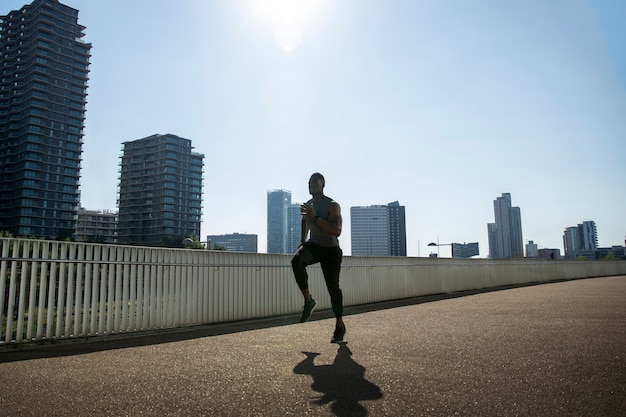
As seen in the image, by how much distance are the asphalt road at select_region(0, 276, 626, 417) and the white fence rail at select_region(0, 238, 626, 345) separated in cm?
62

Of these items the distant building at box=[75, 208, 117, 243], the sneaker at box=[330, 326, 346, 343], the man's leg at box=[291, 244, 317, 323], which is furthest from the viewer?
the distant building at box=[75, 208, 117, 243]

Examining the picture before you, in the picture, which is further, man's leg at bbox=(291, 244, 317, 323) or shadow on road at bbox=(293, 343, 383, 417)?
man's leg at bbox=(291, 244, 317, 323)

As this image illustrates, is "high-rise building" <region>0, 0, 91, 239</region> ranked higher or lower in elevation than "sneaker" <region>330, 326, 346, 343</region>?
higher

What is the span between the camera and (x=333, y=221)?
485 cm

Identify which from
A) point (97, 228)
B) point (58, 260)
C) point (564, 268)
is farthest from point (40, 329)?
point (97, 228)

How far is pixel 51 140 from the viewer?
394 ft

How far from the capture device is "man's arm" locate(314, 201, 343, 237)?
15.6 ft

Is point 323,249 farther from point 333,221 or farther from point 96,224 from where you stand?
point 96,224

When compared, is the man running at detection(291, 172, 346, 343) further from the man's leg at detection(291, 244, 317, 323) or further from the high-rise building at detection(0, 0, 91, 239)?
the high-rise building at detection(0, 0, 91, 239)

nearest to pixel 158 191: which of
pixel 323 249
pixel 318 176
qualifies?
pixel 318 176

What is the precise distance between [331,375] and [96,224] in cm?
18329

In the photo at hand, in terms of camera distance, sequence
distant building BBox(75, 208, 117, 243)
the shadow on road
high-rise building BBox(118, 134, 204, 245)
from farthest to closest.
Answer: distant building BBox(75, 208, 117, 243)
high-rise building BBox(118, 134, 204, 245)
the shadow on road

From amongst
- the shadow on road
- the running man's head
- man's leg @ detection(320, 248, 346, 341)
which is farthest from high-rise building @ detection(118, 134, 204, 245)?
the shadow on road

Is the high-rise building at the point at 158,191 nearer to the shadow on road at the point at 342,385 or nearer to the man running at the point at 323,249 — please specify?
the man running at the point at 323,249
